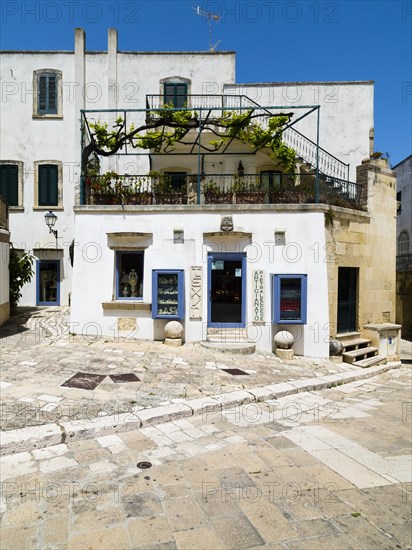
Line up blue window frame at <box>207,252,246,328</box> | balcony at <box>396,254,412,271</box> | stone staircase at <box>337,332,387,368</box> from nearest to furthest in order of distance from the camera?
blue window frame at <box>207,252,246,328</box> < stone staircase at <box>337,332,387,368</box> < balcony at <box>396,254,412,271</box>

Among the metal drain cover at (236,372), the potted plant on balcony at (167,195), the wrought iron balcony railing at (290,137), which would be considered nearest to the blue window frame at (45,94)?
the wrought iron balcony railing at (290,137)

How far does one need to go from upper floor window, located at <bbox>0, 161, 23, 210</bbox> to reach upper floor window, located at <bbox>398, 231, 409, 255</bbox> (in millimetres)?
26123

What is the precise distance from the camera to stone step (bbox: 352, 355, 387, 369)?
420 inches

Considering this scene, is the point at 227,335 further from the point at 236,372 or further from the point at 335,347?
the point at 335,347

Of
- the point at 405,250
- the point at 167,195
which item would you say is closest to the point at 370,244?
the point at 167,195

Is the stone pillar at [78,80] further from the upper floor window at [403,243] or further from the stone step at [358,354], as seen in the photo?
the upper floor window at [403,243]

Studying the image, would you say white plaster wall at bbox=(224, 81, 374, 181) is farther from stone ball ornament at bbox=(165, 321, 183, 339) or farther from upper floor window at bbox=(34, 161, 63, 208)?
stone ball ornament at bbox=(165, 321, 183, 339)

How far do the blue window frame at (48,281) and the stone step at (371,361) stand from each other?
1216cm

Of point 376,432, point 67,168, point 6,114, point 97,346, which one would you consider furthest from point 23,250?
point 376,432

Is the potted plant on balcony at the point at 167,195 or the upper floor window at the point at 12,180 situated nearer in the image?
the potted plant on balcony at the point at 167,195

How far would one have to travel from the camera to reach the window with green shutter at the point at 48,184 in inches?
627

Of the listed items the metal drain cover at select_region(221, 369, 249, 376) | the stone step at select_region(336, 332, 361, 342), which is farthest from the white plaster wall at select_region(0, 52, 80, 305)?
the stone step at select_region(336, 332, 361, 342)

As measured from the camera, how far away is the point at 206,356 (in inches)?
368

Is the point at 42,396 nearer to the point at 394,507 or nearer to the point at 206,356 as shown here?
the point at 206,356
